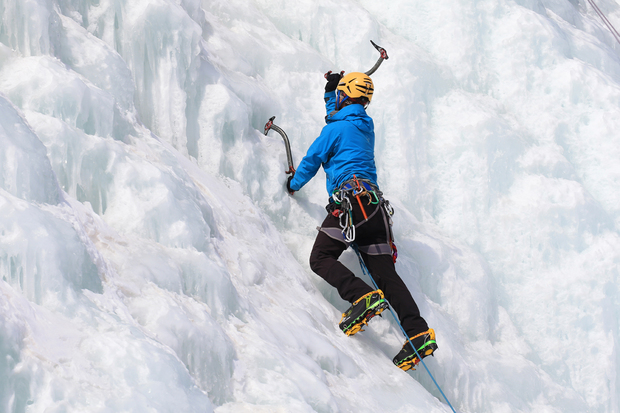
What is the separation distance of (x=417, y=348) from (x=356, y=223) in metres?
0.97

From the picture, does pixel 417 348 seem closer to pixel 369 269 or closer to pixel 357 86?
pixel 369 269

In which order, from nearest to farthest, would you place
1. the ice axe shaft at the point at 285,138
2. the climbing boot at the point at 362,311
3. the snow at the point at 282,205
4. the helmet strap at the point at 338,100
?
1. the snow at the point at 282,205
2. the climbing boot at the point at 362,311
3. the helmet strap at the point at 338,100
4. the ice axe shaft at the point at 285,138

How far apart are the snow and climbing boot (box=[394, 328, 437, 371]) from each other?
13 centimetres

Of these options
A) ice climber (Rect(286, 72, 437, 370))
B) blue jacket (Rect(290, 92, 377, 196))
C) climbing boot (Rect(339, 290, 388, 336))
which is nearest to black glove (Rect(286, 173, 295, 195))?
ice climber (Rect(286, 72, 437, 370))

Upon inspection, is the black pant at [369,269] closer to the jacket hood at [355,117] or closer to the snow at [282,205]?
the snow at [282,205]

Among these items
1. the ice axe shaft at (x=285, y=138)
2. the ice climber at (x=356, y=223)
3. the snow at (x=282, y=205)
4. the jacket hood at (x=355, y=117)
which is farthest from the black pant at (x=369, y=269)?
the ice axe shaft at (x=285, y=138)

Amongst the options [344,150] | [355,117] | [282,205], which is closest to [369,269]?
[344,150]

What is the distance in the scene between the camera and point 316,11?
Answer: 673 centimetres

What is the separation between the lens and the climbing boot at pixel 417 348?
3834 millimetres

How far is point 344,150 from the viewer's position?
446 centimetres

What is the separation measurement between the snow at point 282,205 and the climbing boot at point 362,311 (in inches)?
4.8

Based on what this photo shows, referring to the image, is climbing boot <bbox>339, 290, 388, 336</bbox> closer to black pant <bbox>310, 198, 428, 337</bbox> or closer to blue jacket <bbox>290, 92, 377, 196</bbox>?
black pant <bbox>310, 198, 428, 337</bbox>

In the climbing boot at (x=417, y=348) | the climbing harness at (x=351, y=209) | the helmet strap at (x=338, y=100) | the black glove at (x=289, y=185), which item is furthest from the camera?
the black glove at (x=289, y=185)

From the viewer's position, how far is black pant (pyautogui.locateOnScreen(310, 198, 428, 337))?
388 cm
